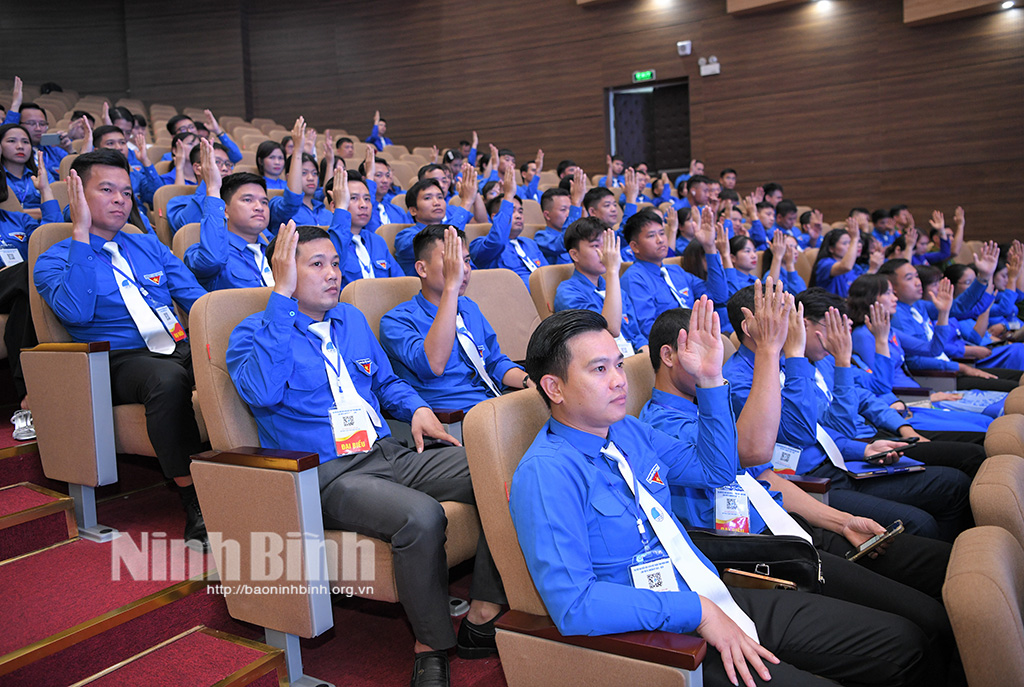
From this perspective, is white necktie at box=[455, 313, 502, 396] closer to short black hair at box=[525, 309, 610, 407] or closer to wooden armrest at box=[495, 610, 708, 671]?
short black hair at box=[525, 309, 610, 407]

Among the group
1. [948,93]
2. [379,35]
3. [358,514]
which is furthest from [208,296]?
[379,35]

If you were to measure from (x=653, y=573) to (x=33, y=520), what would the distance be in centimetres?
181

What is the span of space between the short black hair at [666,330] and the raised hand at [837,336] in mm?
856

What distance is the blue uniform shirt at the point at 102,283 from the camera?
89.9 inches

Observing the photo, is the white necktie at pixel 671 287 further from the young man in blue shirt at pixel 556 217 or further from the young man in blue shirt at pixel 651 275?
the young man in blue shirt at pixel 556 217

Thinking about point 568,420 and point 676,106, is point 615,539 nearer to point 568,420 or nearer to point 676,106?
point 568,420

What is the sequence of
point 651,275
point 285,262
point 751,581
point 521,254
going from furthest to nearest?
point 521,254, point 651,275, point 285,262, point 751,581

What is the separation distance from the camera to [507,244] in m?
4.16

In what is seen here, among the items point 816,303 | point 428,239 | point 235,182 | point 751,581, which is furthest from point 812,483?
point 235,182

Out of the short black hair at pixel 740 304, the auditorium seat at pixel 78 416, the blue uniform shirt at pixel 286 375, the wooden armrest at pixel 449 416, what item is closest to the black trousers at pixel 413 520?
the blue uniform shirt at pixel 286 375

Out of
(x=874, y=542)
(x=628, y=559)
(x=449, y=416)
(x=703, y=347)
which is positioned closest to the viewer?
(x=628, y=559)

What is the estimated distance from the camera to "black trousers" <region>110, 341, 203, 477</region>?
218 cm

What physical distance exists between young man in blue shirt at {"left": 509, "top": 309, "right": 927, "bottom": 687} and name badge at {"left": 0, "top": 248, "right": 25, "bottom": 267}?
2.66m

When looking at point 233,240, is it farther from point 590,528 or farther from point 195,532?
point 590,528
